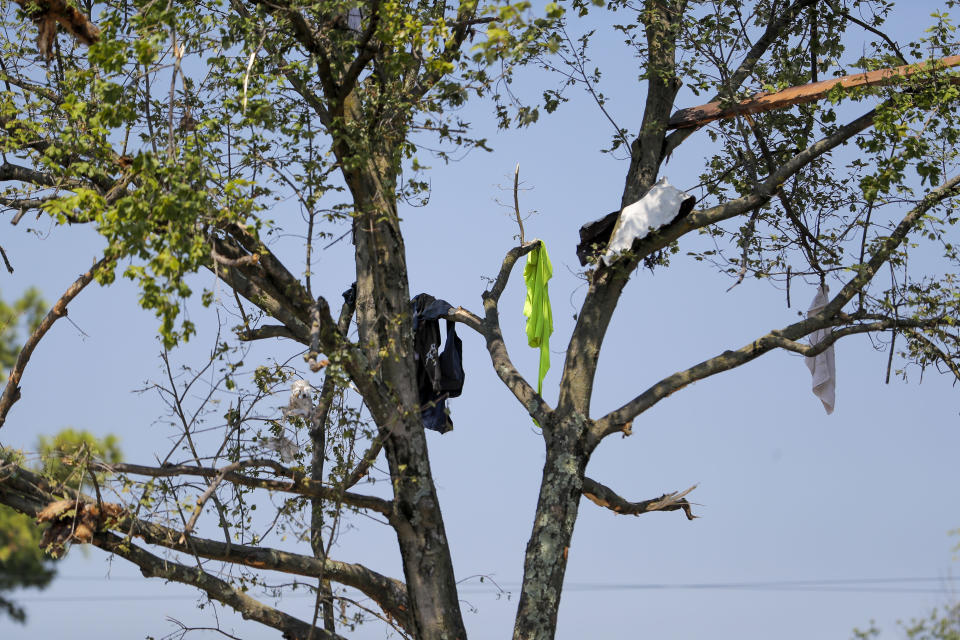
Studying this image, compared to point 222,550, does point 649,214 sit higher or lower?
higher

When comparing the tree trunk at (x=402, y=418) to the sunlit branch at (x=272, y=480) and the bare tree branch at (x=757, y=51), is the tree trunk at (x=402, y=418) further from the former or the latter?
the bare tree branch at (x=757, y=51)

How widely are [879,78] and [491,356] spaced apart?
2807 mm

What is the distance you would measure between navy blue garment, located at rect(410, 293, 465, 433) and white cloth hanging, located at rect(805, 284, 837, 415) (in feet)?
7.48

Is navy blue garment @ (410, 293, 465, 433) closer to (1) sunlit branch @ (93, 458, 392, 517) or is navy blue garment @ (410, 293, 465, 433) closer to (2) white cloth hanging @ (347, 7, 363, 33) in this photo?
(1) sunlit branch @ (93, 458, 392, 517)

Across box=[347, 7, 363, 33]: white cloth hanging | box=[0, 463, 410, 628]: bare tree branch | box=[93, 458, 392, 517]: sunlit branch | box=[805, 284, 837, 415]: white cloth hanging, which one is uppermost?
box=[347, 7, 363, 33]: white cloth hanging

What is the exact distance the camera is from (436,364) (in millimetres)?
6461

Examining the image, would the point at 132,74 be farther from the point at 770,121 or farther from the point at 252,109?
the point at 770,121

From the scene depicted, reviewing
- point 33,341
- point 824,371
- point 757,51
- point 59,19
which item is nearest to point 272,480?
point 33,341

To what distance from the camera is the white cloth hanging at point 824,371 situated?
262 inches

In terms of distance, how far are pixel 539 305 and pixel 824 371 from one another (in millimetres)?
1873

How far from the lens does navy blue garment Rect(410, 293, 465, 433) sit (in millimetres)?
6469

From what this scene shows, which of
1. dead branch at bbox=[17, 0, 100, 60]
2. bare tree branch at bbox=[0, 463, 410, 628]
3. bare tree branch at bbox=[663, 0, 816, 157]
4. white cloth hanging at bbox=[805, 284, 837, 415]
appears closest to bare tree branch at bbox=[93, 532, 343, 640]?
bare tree branch at bbox=[0, 463, 410, 628]

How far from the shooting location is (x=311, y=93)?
5.38 meters

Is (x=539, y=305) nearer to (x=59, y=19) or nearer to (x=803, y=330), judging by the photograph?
(x=803, y=330)
